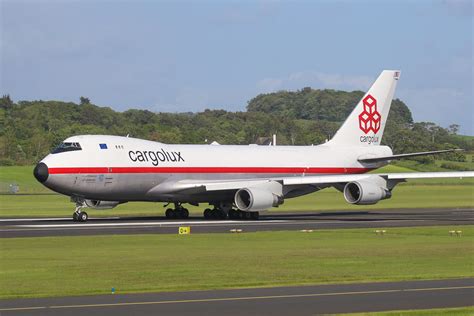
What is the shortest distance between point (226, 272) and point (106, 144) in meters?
27.1

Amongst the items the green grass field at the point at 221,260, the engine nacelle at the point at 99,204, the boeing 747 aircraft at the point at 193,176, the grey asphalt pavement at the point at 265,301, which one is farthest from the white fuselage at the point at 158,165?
the grey asphalt pavement at the point at 265,301

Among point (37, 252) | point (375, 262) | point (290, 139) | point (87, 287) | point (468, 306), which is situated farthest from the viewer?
point (290, 139)

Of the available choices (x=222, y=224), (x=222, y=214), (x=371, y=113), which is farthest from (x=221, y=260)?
(x=371, y=113)

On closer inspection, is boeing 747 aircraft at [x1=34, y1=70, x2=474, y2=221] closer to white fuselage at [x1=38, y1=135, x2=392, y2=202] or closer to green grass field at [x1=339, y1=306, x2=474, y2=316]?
white fuselage at [x1=38, y1=135, x2=392, y2=202]

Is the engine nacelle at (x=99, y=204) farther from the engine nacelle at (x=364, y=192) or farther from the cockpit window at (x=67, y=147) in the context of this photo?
the engine nacelle at (x=364, y=192)

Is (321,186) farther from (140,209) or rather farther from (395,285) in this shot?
(395,285)

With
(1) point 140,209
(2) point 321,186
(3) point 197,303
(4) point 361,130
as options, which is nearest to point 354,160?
(4) point 361,130

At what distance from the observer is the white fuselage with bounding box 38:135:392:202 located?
52531mm

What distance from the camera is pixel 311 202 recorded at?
7900cm

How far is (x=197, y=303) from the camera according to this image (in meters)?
21.7

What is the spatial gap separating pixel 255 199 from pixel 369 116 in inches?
662

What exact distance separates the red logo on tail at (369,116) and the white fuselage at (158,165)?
3.49 meters

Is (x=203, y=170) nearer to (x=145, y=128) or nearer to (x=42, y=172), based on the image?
(x=42, y=172)

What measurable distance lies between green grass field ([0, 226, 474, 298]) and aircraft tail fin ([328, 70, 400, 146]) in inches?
975
